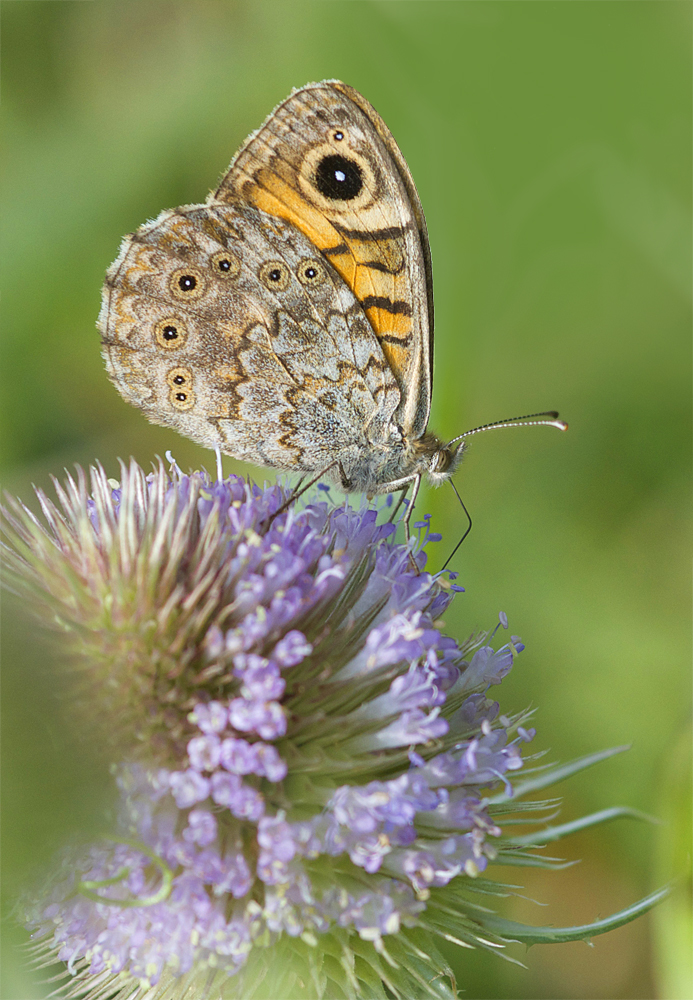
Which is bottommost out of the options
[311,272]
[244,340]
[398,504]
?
[398,504]

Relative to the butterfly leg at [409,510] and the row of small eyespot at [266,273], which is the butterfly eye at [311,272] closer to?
the row of small eyespot at [266,273]

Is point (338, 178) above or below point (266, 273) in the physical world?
above

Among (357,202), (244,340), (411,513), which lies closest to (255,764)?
(411,513)

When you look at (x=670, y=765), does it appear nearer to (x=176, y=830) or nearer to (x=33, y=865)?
(x=176, y=830)

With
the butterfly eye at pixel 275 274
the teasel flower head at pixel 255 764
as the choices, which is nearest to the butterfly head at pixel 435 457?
the teasel flower head at pixel 255 764

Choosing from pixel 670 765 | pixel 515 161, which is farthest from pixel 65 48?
pixel 670 765

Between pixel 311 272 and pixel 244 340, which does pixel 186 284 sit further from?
pixel 311 272
